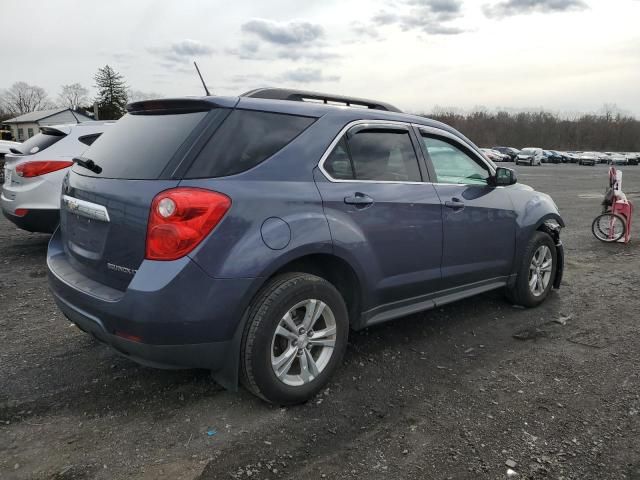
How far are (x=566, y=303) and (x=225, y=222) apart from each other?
4014 mm

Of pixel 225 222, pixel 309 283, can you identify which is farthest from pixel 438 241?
pixel 225 222

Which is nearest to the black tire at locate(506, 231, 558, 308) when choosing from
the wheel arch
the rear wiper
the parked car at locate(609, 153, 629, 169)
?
the wheel arch

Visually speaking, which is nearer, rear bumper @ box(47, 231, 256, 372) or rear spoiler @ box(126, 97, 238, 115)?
rear bumper @ box(47, 231, 256, 372)

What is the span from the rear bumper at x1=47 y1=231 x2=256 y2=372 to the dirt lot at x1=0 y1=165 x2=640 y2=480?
463mm

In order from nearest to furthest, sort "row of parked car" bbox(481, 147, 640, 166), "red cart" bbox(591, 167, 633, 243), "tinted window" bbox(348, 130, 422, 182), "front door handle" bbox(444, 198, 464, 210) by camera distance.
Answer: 1. "tinted window" bbox(348, 130, 422, 182)
2. "front door handle" bbox(444, 198, 464, 210)
3. "red cart" bbox(591, 167, 633, 243)
4. "row of parked car" bbox(481, 147, 640, 166)

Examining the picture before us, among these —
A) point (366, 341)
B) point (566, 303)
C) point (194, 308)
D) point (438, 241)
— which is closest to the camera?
point (194, 308)

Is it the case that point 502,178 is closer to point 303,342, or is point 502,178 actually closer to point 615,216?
point 303,342

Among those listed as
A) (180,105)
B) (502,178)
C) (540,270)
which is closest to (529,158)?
(540,270)

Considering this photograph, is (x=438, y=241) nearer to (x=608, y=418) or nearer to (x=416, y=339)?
(x=416, y=339)

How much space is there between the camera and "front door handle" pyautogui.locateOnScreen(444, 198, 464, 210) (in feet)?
12.8

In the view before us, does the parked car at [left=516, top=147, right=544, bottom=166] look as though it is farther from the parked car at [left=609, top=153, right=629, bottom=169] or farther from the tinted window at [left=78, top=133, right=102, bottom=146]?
the tinted window at [left=78, top=133, right=102, bottom=146]

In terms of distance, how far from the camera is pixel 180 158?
9.11ft

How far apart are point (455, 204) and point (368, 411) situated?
5.72 ft

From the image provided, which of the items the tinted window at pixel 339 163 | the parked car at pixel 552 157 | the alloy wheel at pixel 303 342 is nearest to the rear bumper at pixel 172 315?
the alloy wheel at pixel 303 342
